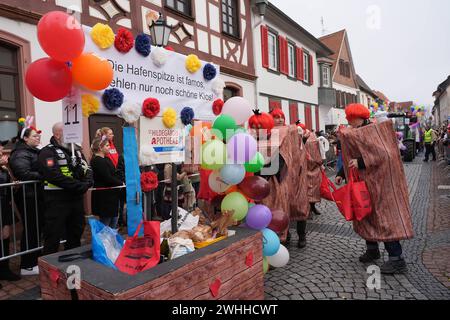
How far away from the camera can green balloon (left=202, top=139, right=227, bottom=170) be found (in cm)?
285

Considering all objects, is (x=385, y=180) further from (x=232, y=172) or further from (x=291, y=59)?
(x=291, y=59)

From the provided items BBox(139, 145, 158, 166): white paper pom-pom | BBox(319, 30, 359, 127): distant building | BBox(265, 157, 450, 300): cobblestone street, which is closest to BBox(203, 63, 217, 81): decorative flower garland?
BBox(139, 145, 158, 166): white paper pom-pom

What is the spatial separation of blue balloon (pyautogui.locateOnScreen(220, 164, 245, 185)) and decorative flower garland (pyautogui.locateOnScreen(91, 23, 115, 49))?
134cm

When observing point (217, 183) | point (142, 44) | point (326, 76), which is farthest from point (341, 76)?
point (142, 44)

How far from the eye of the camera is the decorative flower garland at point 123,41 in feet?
7.65

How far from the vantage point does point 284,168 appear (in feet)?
12.6

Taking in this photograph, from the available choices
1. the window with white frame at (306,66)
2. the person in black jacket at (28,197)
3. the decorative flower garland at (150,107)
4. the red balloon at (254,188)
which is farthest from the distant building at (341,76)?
the decorative flower garland at (150,107)

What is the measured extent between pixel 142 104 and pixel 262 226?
1503 millimetres

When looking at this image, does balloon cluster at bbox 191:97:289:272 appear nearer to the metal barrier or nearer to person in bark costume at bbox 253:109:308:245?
person in bark costume at bbox 253:109:308:245

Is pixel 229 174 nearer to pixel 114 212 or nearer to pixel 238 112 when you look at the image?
pixel 238 112

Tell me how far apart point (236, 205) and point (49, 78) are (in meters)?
1.78
